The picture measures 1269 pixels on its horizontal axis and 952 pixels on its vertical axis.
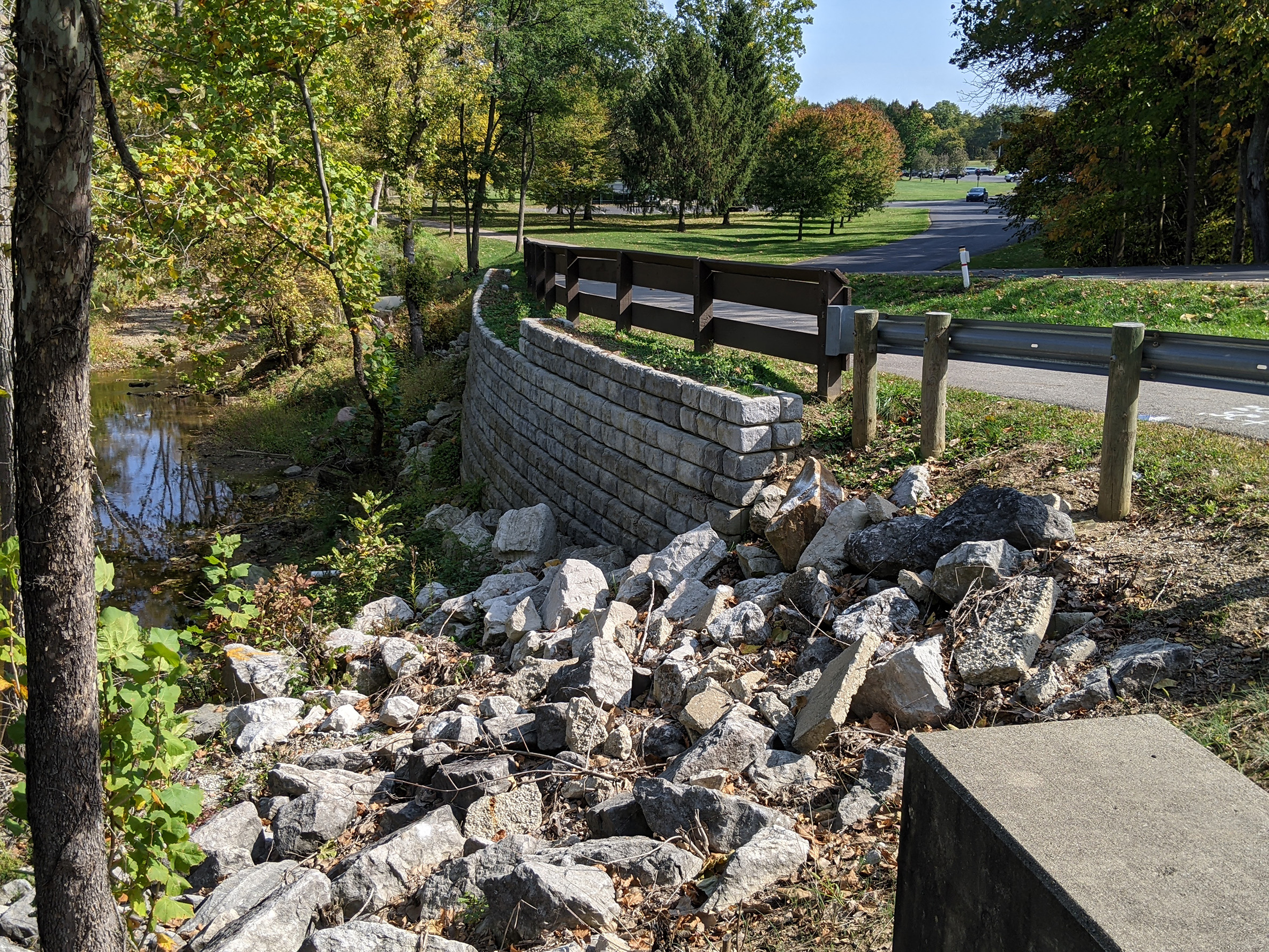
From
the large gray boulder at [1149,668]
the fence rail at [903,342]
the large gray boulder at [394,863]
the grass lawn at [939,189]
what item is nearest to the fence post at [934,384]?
the fence rail at [903,342]

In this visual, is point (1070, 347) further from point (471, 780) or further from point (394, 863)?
point (394, 863)

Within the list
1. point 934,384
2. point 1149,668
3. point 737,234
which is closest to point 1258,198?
point 934,384

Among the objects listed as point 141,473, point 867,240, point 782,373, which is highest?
point 867,240

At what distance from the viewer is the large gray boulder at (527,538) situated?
960cm

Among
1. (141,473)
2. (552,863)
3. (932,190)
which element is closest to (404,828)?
(552,863)

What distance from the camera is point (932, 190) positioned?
81.3m

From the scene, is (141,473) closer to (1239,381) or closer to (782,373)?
(782,373)

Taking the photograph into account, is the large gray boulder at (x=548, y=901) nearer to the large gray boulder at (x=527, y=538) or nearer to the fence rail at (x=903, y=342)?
the fence rail at (x=903, y=342)

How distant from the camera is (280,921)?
4.22m

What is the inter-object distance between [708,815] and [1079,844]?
204cm

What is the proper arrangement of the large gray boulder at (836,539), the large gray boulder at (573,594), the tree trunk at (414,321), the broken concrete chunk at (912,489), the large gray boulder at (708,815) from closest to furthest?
the large gray boulder at (708,815) < the large gray boulder at (836,539) < the broken concrete chunk at (912,489) < the large gray boulder at (573,594) < the tree trunk at (414,321)

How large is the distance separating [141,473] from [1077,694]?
56.6ft

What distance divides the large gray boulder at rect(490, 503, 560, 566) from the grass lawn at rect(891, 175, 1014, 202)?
179 feet

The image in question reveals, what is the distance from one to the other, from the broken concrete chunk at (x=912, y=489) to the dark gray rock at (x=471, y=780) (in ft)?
9.93
